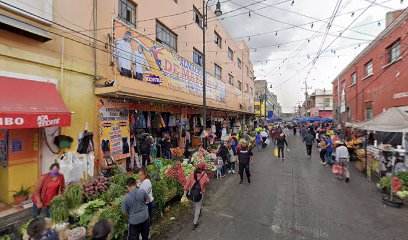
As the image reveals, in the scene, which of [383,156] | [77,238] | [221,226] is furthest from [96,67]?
[383,156]

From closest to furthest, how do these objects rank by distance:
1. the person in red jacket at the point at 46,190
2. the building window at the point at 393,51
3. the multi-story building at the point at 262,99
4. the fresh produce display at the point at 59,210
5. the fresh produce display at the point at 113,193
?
the fresh produce display at the point at 59,210, the person in red jacket at the point at 46,190, the fresh produce display at the point at 113,193, the building window at the point at 393,51, the multi-story building at the point at 262,99

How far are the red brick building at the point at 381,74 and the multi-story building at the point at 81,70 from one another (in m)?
12.2

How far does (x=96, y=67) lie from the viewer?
26.5 ft

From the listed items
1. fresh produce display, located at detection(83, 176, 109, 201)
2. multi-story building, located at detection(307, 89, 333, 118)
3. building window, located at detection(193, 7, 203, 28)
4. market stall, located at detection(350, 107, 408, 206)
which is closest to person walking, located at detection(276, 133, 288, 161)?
market stall, located at detection(350, 107, 408, 206)

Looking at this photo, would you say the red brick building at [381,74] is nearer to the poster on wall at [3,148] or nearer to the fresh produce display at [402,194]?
the fresh produce display at [402,194]

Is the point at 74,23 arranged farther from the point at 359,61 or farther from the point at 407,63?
the point at 359,61

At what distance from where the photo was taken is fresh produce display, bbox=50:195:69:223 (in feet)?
14.3

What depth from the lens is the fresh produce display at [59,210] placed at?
4.36 metres

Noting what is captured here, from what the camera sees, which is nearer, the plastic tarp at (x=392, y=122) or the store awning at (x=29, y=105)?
the store awning at (x=29, y=105)

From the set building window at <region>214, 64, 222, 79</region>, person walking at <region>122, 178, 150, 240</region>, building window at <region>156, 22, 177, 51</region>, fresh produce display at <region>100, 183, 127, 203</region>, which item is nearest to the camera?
person walking at <region>122, 178, 150, 240</region>

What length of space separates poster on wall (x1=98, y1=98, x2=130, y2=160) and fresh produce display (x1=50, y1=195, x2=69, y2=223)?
3.66 m

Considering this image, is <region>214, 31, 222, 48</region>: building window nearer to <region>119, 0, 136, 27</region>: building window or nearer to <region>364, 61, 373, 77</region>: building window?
<region>119, 0, 136, 27</region>: building window

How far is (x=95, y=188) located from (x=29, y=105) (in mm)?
2835

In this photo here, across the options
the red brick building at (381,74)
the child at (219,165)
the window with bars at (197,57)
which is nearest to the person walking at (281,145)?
the child at (219,165)
